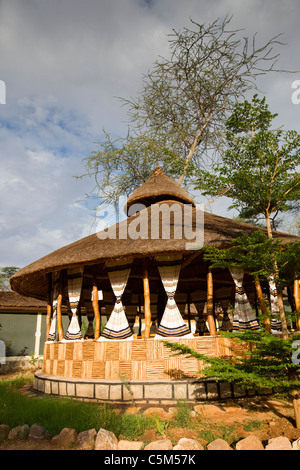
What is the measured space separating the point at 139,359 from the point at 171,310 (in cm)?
134

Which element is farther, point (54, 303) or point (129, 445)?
point (54, 303)

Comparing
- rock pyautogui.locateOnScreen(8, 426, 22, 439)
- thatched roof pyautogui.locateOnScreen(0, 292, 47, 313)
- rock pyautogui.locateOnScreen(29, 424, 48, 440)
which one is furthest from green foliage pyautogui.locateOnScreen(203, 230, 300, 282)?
thatched roof pyautogui.locateOnScreen(0, 292, 47, 313)

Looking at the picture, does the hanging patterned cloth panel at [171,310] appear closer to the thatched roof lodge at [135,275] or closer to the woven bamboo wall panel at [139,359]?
the thatched roof lodge at [135,275]

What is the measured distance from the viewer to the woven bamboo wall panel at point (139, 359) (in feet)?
22.3

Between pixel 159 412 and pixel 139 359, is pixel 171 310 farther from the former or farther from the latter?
pixel 159 412

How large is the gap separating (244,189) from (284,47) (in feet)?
21.0

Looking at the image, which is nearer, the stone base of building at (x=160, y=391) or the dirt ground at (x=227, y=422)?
the dirt ground at (x=227, y=422)

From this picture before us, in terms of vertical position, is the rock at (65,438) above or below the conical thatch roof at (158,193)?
below

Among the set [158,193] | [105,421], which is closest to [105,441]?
[105,421]

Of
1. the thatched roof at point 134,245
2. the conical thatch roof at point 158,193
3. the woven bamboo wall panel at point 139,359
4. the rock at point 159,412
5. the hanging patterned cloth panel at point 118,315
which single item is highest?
the conical thatch roof at point 158,193

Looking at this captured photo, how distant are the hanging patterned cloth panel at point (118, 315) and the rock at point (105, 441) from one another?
304cm

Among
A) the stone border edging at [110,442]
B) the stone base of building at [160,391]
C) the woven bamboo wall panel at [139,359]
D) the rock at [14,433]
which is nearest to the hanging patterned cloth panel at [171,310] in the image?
the woven bamboo wall panel at [139,359]

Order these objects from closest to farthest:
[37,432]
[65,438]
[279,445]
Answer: [279,445] < [65,438] < [37,432]

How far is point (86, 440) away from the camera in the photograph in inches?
170
